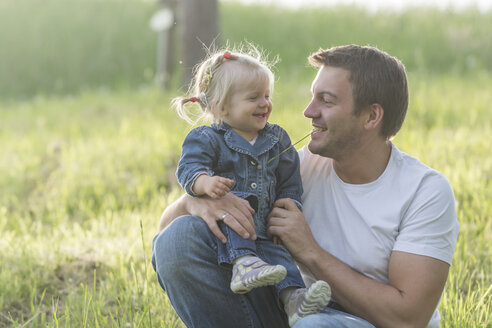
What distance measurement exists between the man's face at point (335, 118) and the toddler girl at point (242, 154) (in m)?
0.19

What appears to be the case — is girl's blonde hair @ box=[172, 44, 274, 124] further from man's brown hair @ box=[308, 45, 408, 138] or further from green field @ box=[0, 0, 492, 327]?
green field @ box=[0, 0, 492, 327]

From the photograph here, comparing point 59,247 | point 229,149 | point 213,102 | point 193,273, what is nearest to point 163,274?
point 193,273

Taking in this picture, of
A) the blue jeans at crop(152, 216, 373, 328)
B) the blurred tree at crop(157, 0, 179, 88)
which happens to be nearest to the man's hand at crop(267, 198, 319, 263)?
the blue jeans at crop(152, 216, 373, 328)

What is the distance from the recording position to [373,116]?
279 cm

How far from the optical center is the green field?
3.58 meters

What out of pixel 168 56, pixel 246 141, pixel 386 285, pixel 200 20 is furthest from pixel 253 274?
pixel 168 56

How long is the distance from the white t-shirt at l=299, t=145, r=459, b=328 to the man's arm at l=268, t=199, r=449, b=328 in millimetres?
62

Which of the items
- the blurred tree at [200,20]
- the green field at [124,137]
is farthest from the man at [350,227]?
the blurred tree at [200,20]

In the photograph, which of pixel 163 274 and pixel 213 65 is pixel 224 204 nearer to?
pixel 163 274

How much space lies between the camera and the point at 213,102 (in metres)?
2.86

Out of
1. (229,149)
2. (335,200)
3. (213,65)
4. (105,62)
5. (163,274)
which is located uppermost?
(213,65)

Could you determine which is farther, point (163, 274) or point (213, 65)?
point (213, 65)

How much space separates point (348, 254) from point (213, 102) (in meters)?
0.90

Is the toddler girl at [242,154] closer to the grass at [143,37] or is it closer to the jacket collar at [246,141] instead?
the jacket collar at [246,141]
